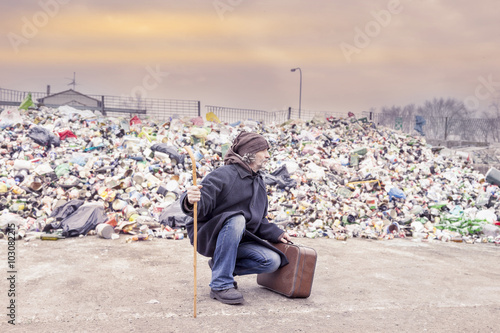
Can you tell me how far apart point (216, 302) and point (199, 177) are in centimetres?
549

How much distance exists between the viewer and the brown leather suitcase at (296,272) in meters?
3.68

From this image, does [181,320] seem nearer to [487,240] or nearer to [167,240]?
[167,240]

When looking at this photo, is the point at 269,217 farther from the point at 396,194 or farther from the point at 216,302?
the point at 216,302

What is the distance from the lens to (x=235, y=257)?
3521 millimetres

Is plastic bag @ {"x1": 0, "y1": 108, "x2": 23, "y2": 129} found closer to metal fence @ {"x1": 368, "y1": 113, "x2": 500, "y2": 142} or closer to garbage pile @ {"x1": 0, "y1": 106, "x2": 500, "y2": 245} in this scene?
garbage pile @ {"x1": 0, "y1": 106, "x2": 500, "y2": 245}

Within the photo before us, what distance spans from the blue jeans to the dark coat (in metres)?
0.05

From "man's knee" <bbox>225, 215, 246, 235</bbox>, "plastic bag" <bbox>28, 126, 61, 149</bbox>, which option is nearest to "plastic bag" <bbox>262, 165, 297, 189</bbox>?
"plastic bag" <bbox>28, 126, 61, 149</bbox>

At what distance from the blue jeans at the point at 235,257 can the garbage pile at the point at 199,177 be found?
2.74 meters

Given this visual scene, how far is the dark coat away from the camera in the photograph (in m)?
3.47

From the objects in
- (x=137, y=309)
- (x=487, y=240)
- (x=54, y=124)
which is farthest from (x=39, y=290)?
(x=54, y=124)

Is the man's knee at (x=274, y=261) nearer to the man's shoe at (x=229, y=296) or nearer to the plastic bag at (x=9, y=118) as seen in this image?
the man's shoe at (x=229, y=296)

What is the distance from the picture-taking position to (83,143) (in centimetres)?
991

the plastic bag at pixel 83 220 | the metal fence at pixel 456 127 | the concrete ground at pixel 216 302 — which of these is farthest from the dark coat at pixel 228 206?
the metal fence at pixel 456 127

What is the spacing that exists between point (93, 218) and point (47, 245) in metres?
0.86
